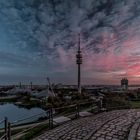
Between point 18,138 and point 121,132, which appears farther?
point 18,138

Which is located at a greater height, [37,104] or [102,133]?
[102,133]

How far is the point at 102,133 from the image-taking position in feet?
24.1

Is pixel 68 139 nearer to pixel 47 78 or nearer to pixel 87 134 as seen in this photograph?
pixel 87 134

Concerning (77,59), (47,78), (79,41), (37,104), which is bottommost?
(37,104)

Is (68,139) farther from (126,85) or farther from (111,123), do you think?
(126,85)

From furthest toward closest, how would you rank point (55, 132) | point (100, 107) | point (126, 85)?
point (126, 85), point (100, 107), point (55, 132)

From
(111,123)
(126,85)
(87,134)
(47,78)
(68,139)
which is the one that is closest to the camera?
(68,139)

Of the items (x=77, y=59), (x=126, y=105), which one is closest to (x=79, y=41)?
(x=77, y=59)

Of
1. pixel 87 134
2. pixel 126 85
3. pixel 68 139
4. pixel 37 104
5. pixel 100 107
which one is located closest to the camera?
pixel 68 139

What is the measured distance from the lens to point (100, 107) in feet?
44.7

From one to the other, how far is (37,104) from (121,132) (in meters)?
48.4

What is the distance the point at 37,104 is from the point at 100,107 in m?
42.5

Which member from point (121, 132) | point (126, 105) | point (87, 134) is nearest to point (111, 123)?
point (121, 132)

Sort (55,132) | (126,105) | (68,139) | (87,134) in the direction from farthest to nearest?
(126,105)
(55,132)
(87,134)
(68,139)
